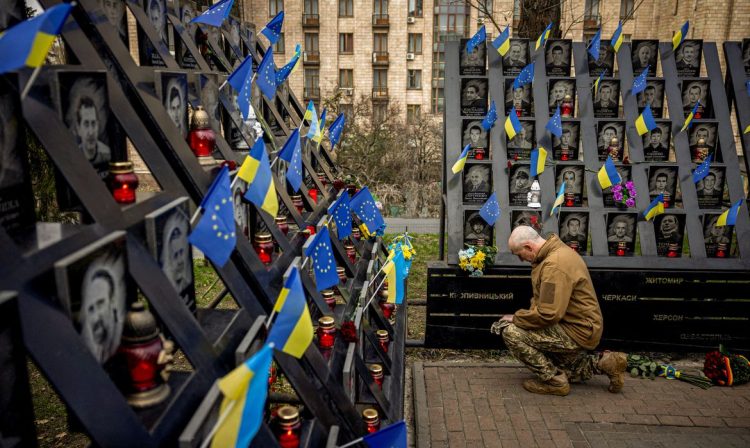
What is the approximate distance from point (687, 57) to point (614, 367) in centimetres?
420

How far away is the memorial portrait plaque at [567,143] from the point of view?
261 inches

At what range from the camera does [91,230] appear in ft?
6.23

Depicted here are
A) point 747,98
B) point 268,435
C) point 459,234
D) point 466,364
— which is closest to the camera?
point 268,435

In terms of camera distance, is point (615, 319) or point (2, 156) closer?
point (2, 156)

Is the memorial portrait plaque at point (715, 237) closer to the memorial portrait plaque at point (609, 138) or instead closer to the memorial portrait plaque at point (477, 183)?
the memorial portrait plaque at point (609, 138)

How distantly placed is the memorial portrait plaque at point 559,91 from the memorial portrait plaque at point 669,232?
1655 mm

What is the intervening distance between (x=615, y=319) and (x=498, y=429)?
7.55 ft

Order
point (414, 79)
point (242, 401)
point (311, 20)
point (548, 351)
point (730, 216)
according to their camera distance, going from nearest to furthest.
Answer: point (242, 401), point (548, 351), point (730, 216), point (311, 20), point (414, 79)

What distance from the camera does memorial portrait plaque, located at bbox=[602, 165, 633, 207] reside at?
6.46 meters

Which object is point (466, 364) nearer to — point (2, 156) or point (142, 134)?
point (142, 134)

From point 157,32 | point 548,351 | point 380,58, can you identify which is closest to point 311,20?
point 380,58

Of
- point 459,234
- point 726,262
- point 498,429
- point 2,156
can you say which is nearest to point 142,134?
point 2,156

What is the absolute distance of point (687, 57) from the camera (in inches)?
274

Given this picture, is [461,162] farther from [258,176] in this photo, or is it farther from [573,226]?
[258,176]
